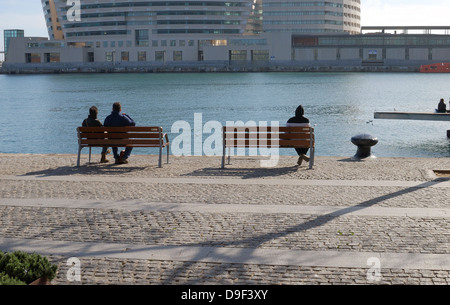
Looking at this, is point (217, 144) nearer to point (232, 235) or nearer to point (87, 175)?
point (87, 175)

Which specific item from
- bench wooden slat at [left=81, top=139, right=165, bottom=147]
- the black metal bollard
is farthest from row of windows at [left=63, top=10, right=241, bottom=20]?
bench wooden slat at [left=81, top=139, right=165, bottom=147]

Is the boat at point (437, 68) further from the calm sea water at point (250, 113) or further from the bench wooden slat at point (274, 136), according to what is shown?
the bench wooden slat at point (274, 136)

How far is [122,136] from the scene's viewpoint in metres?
15.0

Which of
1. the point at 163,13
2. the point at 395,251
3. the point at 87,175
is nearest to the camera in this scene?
the point at 395,251

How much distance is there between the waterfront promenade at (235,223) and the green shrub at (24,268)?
55cm

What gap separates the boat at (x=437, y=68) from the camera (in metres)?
170

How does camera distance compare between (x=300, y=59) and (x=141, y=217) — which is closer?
(x=141, y=217)

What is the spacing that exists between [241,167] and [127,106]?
62.3 meters

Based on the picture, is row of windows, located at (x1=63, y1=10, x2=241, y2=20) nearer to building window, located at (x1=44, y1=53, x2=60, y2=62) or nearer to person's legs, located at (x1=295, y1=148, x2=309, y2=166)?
building window, located at (x1=44, y1=53, x2=60, y2=62)

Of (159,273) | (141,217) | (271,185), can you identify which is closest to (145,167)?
(271,185)

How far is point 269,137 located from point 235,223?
5.97 m

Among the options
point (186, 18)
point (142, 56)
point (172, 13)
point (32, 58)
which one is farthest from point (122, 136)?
point (32, 58)

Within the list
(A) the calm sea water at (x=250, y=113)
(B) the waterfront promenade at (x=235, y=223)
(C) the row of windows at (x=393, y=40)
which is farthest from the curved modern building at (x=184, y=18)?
(B) the waterfront promenade at (x=235, y=223)
